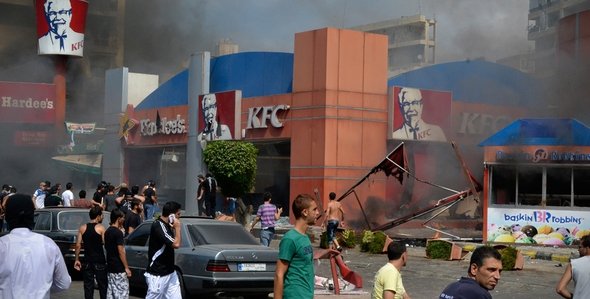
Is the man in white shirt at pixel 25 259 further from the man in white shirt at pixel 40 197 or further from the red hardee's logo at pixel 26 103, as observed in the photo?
the red hardee's logo at pixel 26 103

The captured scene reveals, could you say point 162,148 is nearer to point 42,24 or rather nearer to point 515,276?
point 42,24

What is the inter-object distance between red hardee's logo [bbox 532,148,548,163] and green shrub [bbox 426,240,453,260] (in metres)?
3.35

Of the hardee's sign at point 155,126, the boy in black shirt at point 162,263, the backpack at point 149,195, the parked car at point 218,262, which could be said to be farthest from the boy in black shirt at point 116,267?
the hardee's sign at point 155,126

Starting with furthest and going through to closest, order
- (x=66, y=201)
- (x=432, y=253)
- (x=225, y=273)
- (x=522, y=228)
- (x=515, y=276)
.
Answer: (x=66, y=201), (x=522, y=228), (x=432, y=253), (x=515, y=276), (x=225, y=273)

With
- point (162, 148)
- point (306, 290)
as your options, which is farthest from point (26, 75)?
point (306, 290)

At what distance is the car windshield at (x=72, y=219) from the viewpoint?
16.7 meters

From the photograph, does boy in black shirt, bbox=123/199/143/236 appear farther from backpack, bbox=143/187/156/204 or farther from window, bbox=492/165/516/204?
window, bbox=492/165/516/204

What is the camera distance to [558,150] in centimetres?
2152

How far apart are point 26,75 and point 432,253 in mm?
40606

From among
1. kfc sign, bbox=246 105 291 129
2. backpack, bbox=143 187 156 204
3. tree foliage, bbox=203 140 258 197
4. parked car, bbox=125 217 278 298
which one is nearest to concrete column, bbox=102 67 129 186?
kfc sign, bbox=246 105 291 129

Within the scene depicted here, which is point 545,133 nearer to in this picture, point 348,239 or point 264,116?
point 348,239

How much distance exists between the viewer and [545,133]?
73.0 ft

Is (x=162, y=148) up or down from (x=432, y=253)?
up

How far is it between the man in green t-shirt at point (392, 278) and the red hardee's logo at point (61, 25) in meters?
40.1
